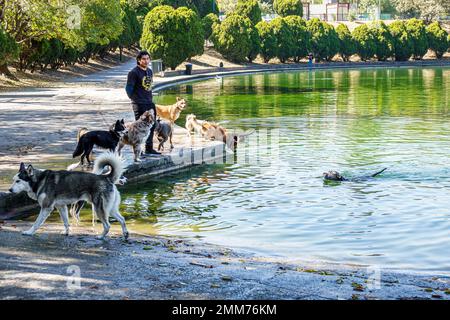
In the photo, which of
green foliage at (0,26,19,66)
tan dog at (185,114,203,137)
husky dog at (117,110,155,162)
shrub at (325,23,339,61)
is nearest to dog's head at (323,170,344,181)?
husky dog at (117,110,155,162)

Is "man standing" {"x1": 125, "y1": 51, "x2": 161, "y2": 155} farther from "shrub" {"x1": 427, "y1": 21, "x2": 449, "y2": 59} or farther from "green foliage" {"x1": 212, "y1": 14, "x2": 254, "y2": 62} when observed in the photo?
"shrub" {"x1": 427, "y1": 21, "x2": 449, "y2": 59}

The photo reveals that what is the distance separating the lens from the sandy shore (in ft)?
23.5

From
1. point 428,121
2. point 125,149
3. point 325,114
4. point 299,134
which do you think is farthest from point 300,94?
point 125,149

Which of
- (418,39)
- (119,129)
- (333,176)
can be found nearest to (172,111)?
(119,129)

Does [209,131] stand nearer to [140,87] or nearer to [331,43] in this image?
[140,87]

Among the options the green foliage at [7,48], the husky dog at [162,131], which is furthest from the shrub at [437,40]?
the husky dog at [162,131]

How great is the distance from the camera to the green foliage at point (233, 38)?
234ft

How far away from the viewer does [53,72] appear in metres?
49.0

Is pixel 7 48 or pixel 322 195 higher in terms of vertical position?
pixel 7 48

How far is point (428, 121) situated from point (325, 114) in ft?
13.7

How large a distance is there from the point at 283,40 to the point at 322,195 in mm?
63082

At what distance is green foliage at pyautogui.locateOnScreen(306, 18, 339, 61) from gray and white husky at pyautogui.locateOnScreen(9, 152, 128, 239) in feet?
236

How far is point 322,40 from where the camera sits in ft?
263

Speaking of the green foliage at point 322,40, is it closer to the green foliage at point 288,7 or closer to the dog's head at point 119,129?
the green foliage at point 288,7
